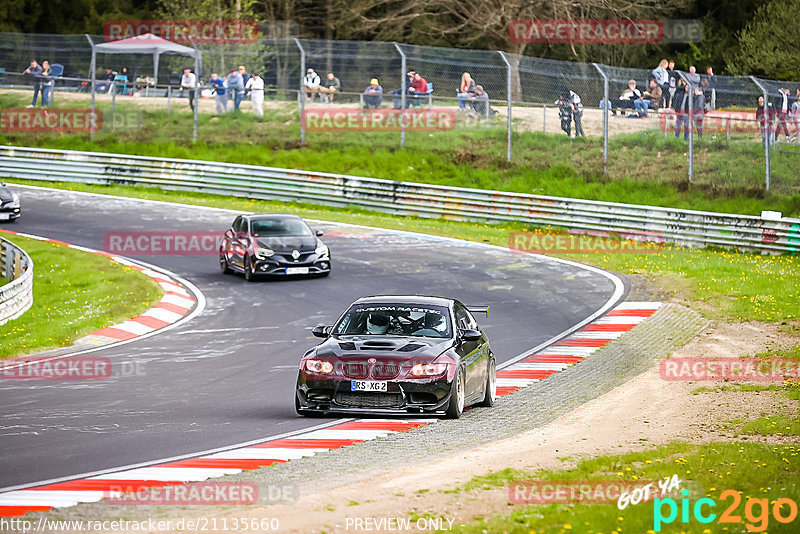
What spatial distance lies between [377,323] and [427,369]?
1303 millimetres

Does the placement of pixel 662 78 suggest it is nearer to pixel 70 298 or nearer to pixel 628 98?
pixel 628 98

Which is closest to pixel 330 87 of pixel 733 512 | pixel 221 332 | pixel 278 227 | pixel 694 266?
pixel 278 227

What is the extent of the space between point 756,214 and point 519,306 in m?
10.6

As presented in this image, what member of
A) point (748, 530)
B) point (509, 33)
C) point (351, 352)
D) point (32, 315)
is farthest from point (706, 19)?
point (748, 530)

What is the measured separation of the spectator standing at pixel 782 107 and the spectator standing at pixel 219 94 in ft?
53.7

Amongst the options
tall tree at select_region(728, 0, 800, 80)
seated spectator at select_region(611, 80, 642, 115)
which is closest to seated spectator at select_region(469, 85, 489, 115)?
seated spectator at select_region(611, 80, 642, 115)

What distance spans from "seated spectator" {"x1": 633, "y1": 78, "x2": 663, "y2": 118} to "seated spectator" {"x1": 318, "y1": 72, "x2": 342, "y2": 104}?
8868 millimetres

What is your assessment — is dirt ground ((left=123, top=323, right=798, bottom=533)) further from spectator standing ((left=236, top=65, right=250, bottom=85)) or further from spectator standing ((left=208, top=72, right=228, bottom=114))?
spectator standing ((left=208, top=72, right=228, bottom=114))

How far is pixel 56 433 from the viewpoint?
12094mm

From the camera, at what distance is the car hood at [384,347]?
493 inches

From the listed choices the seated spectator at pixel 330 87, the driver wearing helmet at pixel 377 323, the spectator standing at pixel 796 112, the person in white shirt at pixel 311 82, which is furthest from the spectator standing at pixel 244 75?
the driver wearing helmet at pixel 377 323

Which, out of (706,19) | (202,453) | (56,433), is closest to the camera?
(202,453)

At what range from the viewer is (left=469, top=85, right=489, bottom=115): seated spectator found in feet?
108

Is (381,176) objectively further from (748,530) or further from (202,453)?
(748,530)
